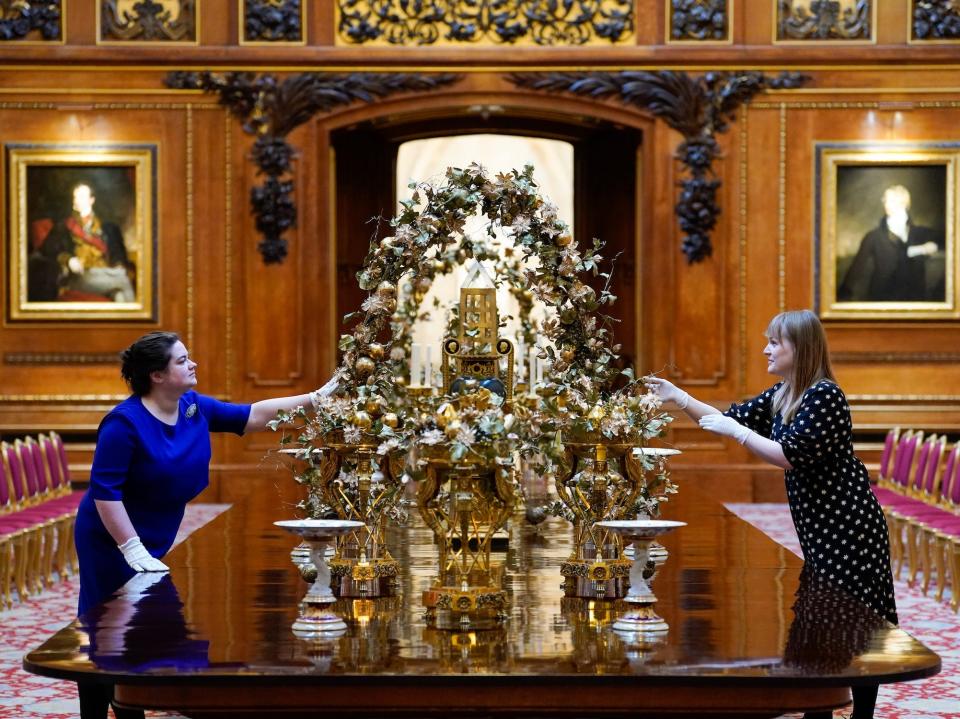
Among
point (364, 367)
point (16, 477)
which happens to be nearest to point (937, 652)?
point (364, 367)

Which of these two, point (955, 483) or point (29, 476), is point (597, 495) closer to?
point (955, 483)

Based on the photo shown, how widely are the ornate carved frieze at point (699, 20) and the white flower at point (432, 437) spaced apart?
1010 centimetres

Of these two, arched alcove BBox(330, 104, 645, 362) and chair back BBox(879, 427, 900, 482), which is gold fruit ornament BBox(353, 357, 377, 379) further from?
arched alcove BBox(330, 104, 645, 362)

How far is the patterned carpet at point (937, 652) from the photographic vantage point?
6117mm

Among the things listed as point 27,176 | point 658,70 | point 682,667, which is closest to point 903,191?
point 658,70

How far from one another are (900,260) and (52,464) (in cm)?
762

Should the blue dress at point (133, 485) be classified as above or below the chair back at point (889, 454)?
above

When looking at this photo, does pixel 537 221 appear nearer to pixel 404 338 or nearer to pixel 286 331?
pixel 404 338

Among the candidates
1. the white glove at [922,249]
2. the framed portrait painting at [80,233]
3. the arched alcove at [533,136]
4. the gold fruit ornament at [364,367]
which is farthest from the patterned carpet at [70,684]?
the arched alcove at [533,136]

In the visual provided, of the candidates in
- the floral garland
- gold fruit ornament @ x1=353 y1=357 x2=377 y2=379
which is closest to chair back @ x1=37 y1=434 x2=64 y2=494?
the floral garland

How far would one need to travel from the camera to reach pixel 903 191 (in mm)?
13500

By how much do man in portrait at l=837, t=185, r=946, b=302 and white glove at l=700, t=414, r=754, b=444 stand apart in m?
8.76

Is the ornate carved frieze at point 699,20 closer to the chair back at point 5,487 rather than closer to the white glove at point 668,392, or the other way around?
the chair back at point 5,487

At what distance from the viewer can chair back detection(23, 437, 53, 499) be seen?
10.1m
